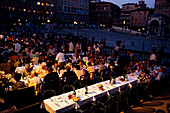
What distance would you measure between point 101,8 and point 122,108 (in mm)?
67889

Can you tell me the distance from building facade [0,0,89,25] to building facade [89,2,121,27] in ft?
13.0

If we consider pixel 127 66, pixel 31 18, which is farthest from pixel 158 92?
pixel 31 18

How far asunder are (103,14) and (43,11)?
90.2ft

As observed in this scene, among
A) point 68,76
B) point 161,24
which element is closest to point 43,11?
point 161,24

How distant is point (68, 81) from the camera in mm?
7156

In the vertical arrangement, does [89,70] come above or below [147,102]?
above

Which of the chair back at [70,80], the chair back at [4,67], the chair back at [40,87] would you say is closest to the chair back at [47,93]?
the chair back at [40,87]

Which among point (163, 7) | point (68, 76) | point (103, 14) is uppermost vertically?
point (163, 7)

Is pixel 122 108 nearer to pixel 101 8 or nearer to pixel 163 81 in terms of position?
pixel 163 81

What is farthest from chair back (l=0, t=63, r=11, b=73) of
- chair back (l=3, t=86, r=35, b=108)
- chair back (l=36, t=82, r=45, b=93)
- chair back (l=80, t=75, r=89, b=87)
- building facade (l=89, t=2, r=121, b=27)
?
building facade (l=89, t=2, r=121, b=27)

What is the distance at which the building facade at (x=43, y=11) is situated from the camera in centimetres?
4903

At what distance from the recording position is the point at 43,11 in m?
57.5

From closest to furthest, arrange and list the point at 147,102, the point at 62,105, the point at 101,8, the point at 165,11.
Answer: the point at 62,105 < the point at 147,102 < the point at 165,11 < the point at 101,8

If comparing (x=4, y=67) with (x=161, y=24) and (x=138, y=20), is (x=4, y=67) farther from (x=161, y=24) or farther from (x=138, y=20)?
(x=138, y=20)
